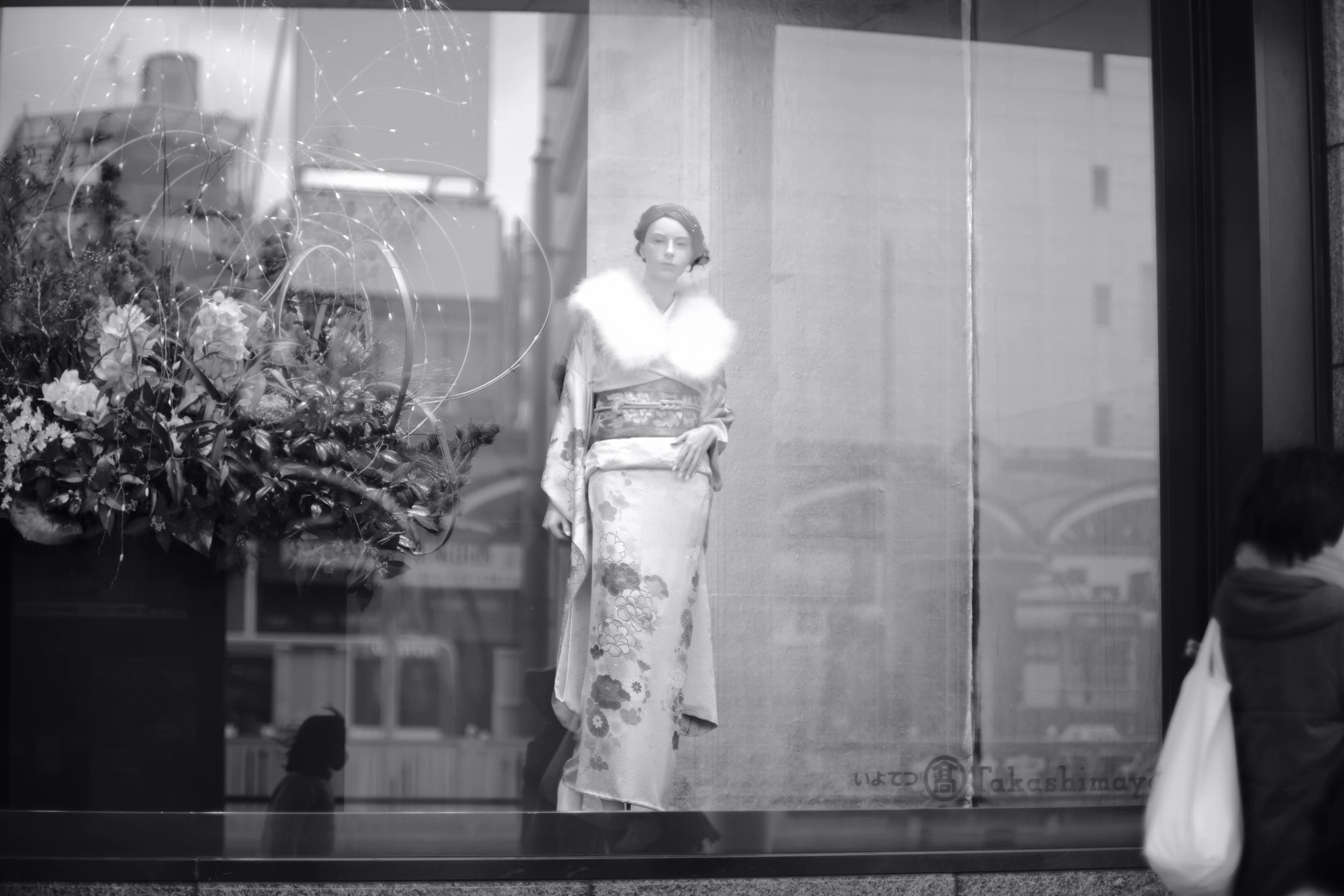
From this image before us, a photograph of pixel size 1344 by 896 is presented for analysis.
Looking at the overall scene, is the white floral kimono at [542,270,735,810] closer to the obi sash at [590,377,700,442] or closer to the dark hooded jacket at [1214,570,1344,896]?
the obi sash at [590,377,700,442]

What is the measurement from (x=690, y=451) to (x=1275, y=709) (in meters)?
2.42

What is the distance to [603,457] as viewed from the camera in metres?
4.82

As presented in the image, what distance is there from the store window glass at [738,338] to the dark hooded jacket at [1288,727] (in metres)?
2.59

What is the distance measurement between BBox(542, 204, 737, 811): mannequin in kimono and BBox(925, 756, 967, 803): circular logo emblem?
933 mm

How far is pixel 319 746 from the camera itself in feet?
16.9

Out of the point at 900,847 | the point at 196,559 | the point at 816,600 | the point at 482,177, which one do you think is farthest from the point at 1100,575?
the point at 196,559

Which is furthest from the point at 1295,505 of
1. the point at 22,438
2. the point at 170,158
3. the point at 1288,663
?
the point at 170,158

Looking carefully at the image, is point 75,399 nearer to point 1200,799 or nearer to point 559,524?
point 559,524

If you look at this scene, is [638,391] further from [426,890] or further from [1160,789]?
[1160,789]

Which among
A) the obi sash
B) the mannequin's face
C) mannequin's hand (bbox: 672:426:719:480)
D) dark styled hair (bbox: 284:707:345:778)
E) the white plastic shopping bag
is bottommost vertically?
dark styled hair (bbox: 284:707:345:778)

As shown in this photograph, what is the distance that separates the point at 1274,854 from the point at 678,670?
91.3 inches

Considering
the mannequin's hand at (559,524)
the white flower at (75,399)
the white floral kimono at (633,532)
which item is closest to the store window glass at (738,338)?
the white floral kimono at (633,532)

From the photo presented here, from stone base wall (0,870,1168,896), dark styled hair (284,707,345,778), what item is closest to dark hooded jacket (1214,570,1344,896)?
stone base wall (0,870,1168,896)

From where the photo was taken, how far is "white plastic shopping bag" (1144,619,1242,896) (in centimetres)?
264
